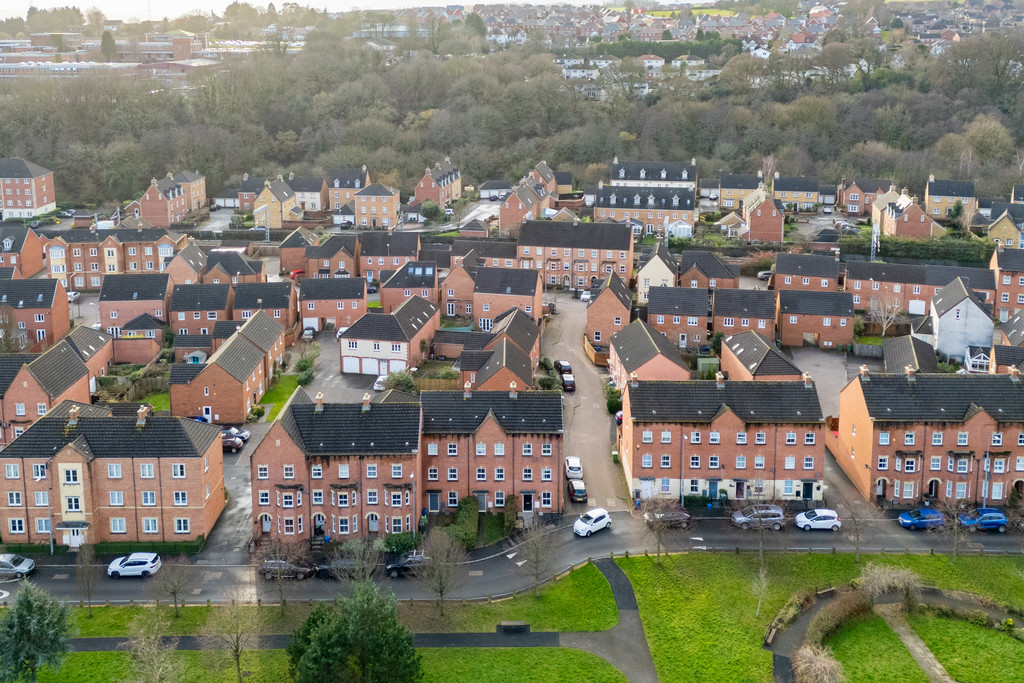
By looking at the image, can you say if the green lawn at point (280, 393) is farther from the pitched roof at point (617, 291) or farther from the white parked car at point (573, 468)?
the pitched roof at point (617, 291)

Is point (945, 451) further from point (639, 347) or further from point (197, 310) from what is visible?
point (197, 310)

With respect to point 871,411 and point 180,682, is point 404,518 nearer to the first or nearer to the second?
point 180,682

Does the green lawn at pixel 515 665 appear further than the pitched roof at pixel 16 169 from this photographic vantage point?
No

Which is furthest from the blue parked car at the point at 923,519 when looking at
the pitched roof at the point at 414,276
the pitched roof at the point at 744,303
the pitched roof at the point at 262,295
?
the pitched roof at the point at 262,295

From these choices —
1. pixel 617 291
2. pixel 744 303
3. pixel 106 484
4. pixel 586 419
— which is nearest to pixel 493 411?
pixel 586 419

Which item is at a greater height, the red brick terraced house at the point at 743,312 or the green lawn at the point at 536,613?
the red brick terraced house at the point at 743,312

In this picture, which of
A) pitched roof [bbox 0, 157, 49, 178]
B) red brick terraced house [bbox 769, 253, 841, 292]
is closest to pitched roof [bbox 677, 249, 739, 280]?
red brick terraced house [bbox 769, 253, 841, 292]
